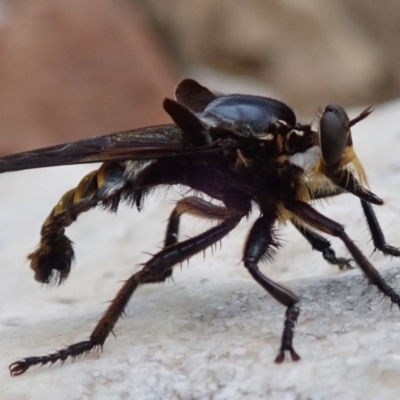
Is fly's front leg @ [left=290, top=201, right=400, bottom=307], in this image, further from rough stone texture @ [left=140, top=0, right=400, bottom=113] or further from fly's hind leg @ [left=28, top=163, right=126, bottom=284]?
rough stone texture @ [left=140, top=0, right=400, bottom=113]

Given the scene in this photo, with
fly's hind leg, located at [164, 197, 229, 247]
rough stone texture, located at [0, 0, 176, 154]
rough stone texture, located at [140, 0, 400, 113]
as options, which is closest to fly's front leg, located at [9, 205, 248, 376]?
fly's hind leg, located at [164, 197, 229, 247]

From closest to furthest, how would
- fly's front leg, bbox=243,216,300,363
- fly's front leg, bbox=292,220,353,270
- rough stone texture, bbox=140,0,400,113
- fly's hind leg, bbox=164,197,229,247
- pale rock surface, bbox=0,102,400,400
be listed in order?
1. pale rock surface, bbox=0,102,400,400
2. fly's front leg, bbox=243,216,300,363
3. fly's hind leg, bbox=164,197,229,247
4. fly's front leg, bbox=292,220,353,270
5. rough stone texture, bbox=140,0,400,113

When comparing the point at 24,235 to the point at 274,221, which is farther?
the point at 24,235

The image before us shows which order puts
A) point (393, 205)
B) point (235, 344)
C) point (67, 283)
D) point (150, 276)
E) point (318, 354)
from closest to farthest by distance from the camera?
point (318, 354), point (235, 344), point (150, 276), point (393, 205), point (67, 283)

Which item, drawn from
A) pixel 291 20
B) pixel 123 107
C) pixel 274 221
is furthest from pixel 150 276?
pixel 291 20

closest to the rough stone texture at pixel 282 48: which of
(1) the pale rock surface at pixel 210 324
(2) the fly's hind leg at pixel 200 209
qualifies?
(1) the pale rock surface at pixel 210 324

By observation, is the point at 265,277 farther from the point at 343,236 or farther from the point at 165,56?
the point at 165,56

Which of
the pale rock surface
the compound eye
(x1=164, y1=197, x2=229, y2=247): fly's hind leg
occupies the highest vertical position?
the compound eye

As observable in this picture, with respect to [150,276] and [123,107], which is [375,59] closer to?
[123,107]
